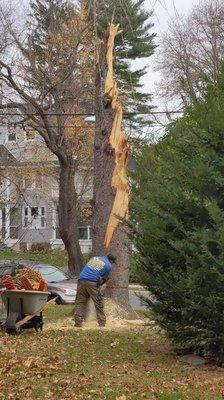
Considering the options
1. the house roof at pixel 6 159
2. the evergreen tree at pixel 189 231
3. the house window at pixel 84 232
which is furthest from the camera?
the house window at pixel 84 232

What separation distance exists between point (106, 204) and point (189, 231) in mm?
7975

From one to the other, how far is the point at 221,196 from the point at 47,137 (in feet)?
61.7

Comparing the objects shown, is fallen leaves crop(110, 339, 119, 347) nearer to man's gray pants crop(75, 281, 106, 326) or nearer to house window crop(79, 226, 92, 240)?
man's gray pants crop(75, 281, 106, 326)

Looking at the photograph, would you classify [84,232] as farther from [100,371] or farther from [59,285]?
[100,371]

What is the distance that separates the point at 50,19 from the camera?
87.1ft

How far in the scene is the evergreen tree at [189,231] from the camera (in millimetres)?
9000

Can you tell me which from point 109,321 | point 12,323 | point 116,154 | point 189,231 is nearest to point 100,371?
point 189,231

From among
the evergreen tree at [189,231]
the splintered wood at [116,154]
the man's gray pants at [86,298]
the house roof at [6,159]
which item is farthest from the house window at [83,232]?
the evergreen tree at [189,231]

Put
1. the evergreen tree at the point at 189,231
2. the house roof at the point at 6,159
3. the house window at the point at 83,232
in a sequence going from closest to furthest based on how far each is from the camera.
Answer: the evergreen tree at the point at 189,231
the house roof at the point at 6,159
the house window at the point at 83,232

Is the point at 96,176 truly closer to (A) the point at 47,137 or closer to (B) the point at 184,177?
(B) the point at 184,177

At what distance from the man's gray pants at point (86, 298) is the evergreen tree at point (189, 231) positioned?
453 cm

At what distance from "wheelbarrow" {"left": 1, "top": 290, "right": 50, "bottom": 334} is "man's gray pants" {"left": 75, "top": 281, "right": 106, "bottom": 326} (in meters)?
1.10

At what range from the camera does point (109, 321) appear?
1587 centimetres

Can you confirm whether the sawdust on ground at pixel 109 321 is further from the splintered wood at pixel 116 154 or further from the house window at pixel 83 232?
the house window at pixel 83 232
